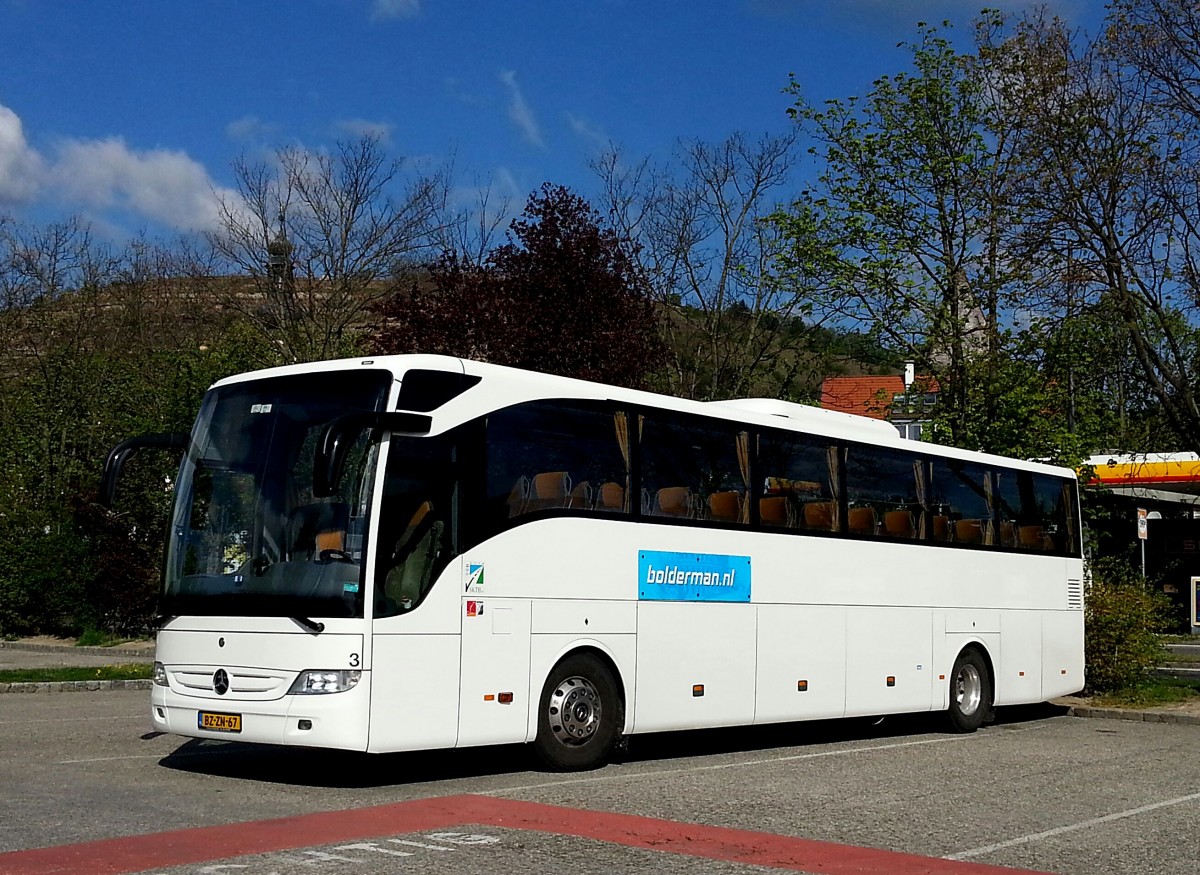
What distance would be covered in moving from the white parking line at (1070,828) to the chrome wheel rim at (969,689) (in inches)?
263

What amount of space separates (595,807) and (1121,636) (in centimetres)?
1403

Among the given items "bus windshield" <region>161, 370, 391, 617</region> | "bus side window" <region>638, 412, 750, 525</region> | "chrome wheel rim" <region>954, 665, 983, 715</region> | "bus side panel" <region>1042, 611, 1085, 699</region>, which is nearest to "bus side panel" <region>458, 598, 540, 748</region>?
"bus windshield" <region>161, 370, 391, 617</region>

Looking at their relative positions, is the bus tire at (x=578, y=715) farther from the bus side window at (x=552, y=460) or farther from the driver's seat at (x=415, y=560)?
the driver's seat at (x=415, y=560)

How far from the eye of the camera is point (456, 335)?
32312 mm

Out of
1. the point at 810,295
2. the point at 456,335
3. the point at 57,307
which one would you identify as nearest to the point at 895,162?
the point at 810,295

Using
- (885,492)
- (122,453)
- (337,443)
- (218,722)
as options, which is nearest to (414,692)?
(218,722)

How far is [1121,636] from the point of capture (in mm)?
22281

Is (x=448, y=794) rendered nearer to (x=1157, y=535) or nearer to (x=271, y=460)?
(x=271, y=460)

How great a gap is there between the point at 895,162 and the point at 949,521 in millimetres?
11675

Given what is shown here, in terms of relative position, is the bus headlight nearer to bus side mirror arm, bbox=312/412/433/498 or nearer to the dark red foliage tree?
bus side mirror arm, bbox=312/412/433/498

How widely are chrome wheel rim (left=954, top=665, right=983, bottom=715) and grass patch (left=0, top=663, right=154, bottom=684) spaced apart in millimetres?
12147

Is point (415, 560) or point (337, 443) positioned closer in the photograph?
point (337, 443)

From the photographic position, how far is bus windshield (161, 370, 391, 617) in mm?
11469

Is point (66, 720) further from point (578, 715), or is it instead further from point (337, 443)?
point (337, 443)
